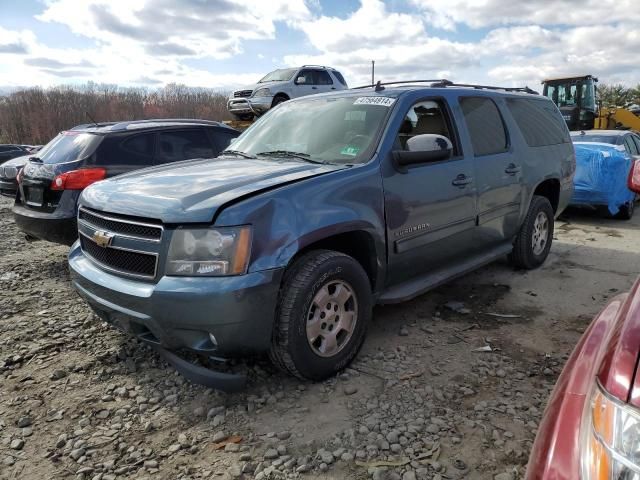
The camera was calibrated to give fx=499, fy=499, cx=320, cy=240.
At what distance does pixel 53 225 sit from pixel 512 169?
462 centimetres

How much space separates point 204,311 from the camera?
2602mm

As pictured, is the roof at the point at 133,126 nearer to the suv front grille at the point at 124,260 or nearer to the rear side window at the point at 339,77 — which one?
the suv front grille at the point at 124,260

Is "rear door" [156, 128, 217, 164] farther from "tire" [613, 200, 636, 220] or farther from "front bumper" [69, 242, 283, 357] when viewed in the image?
"tire" [613, 200, 636, 220]

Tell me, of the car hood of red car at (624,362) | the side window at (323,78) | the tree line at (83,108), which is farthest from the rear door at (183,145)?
the tree line at (83,108)

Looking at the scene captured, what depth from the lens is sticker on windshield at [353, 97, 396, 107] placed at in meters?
3.75

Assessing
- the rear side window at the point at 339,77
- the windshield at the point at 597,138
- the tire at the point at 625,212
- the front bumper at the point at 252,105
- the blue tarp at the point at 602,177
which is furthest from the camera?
the rear side window at the point at 339,77

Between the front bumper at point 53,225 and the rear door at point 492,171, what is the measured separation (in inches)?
156

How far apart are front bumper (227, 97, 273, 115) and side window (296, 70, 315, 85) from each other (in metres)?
1.31

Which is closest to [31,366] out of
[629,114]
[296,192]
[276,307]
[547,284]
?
[276,307]

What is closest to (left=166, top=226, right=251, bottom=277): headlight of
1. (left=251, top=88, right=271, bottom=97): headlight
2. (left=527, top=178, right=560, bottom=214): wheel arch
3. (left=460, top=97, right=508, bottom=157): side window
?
(left=460, top=97, right=508, bottom=157): side window

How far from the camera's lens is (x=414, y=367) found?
11.1 feet

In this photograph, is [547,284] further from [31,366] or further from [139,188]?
[31,366]

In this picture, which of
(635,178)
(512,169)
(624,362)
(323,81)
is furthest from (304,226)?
(323,81)

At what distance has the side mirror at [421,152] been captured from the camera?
3.48 metres
